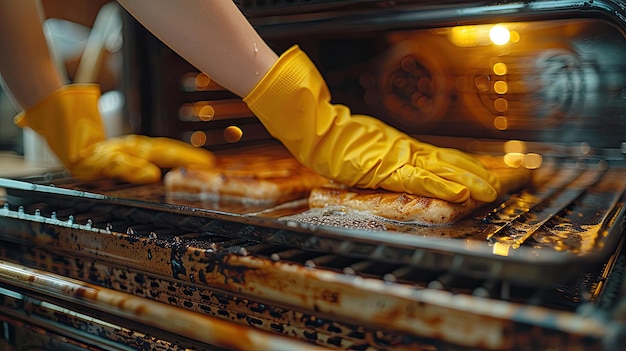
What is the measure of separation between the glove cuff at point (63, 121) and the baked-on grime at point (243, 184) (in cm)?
31

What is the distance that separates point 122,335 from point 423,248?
0.51 meters

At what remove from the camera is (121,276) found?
98cm

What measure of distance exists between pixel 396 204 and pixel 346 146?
0.53ft

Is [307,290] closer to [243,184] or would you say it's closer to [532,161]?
[243,184]

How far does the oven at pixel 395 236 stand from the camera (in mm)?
685

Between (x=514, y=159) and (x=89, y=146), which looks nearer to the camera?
(x=89, y=146)

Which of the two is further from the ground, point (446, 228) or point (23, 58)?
point (23, 58)

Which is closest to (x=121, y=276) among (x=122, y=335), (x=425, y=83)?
(x=122, y=335)

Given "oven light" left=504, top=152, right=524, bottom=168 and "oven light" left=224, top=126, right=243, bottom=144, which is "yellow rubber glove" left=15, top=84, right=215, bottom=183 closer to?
"oven light" left=224, top=126, right=243, bottom=144

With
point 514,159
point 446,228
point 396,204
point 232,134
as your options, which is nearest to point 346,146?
point 396,204

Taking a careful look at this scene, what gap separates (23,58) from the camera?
5.02 ft

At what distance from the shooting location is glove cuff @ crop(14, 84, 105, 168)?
154cm

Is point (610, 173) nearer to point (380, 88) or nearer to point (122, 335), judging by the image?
point (380, 88)

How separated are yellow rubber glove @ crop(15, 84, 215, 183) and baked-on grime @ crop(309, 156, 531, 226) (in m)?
0.51
